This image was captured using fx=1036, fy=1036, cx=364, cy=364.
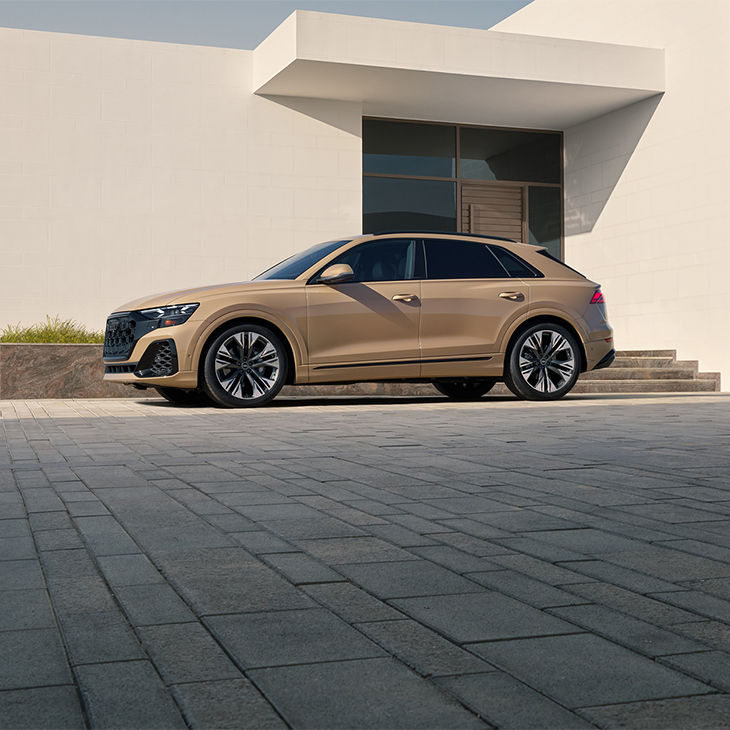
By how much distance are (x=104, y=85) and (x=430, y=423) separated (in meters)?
10.6

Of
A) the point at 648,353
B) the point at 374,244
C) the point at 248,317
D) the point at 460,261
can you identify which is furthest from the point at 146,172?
the point at 648,353

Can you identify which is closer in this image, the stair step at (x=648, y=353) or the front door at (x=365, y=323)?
the front door at (x=365, y=323)

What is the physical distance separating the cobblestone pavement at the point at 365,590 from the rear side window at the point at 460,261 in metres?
5.44

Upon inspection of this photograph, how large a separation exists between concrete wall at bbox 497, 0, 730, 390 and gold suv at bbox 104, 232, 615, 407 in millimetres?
5450

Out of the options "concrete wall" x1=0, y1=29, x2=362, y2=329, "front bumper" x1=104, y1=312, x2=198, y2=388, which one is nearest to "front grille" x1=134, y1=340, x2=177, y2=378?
"front bumper" x1=104, y1=312, x2=198, y2=388

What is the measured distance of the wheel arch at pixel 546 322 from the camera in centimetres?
1158

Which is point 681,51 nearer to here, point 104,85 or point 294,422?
point 104,85

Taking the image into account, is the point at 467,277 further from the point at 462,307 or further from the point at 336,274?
the point at 336,274

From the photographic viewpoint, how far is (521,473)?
17.6 ft

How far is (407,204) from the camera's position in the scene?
19.2m

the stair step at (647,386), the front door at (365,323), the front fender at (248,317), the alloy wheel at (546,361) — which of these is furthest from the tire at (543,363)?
the stair step at (647,386)

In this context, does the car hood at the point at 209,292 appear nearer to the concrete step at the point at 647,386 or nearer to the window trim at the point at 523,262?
the window trim at the point at 523,262

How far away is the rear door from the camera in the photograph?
36.8ft

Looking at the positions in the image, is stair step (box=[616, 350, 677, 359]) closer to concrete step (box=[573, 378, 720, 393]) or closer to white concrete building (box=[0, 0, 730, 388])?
white concrete building (box=[0, 0, 730, 388])
